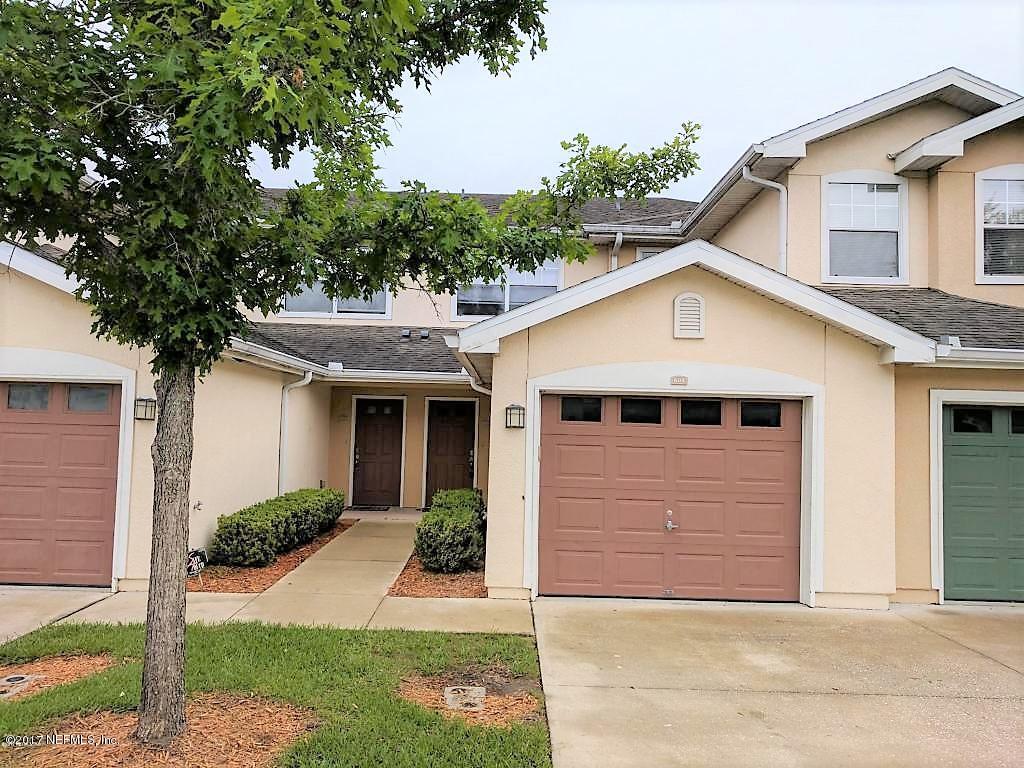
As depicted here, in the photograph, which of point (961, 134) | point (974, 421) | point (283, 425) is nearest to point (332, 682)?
point (283, 425)

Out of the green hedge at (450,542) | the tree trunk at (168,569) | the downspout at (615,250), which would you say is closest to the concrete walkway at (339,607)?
the green hedge at (450,542)

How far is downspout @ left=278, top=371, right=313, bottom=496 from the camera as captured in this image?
12008 mm

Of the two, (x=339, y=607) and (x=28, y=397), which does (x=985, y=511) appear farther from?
(x=28, y=397)

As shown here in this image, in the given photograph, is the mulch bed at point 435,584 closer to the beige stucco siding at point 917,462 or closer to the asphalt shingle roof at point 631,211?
the beige stucco siding at point 917,462

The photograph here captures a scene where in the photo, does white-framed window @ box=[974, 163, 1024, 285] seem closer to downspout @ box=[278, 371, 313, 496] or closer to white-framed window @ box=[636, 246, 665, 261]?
white-framed window @ box=[636, 246, 665, 261]

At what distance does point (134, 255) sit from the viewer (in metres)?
4.01

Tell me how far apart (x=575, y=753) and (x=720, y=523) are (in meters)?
4.44

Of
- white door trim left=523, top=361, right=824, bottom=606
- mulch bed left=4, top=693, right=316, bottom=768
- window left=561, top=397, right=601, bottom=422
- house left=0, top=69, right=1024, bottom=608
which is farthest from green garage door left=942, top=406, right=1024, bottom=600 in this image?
mulch bed left=4, top=693, right=316, bottom=768

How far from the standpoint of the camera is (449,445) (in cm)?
1524

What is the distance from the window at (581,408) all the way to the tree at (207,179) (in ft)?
10.5

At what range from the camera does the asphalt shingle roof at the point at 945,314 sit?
27.5ft

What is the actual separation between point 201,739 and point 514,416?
4.62m

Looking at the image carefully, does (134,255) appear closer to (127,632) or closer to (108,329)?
(108,329)

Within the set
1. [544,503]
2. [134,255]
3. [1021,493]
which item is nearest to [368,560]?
[544,503]
